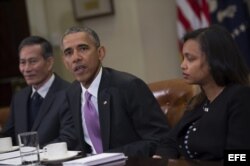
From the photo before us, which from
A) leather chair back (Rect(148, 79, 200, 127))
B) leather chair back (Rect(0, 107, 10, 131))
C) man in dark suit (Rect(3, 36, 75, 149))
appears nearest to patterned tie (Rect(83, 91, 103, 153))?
man in dark suit (Rect(3, 36, 75, 149))

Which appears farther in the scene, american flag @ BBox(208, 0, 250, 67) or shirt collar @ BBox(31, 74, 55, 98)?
american flag @ BBox(208, 0, 250, 67)

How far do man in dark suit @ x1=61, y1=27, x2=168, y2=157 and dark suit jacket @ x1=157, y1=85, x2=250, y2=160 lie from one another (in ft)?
1.09

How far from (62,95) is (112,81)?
16.8 inches

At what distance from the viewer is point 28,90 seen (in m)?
3.30

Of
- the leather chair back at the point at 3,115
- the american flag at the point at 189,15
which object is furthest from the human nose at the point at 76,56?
the american flag at the point at 189,15

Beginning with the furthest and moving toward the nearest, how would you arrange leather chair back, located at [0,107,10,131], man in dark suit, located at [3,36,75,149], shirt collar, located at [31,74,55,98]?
leather chair back, located at [0,107,10,131] < shirt collar, located at [31,74,55,98] < man in dark suit, located at [3,36,75,149]

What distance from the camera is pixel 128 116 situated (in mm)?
2641

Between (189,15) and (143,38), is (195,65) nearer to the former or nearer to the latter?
(189,15)

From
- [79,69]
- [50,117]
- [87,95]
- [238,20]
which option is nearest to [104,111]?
[87,95]

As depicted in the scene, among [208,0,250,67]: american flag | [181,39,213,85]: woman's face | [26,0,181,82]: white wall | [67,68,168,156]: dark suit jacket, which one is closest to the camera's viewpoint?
[181,39,213,85]: woman's face

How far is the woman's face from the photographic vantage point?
2.21 meters

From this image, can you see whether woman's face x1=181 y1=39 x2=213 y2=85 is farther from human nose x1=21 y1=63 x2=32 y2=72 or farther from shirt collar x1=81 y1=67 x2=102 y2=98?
human nose x1=21 y1=63 x2=32 y2=72

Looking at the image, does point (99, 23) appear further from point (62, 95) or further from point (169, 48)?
point (62, 95)

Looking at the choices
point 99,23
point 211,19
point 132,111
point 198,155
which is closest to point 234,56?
point 198,155
